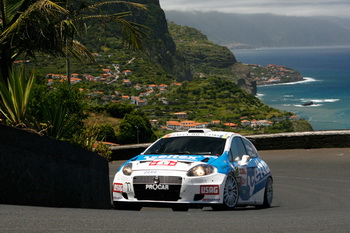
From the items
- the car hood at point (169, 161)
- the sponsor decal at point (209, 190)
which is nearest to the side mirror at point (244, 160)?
the car hood at point (169, 161)

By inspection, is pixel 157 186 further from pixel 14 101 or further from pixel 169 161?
pixel 14 101

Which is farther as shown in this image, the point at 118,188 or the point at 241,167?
the point at 241,167

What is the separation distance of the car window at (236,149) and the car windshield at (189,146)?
200 mm

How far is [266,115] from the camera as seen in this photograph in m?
176

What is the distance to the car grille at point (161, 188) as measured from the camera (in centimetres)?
836

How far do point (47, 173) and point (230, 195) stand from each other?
2.64m

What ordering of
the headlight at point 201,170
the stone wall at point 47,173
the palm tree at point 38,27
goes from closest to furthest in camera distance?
the stone wall at point 47,173
the headlight at point 201,170
the palm tree at point 38,27

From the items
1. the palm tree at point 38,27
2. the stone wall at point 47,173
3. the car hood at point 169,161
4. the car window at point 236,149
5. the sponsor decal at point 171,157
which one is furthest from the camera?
the palm tree at point 38,27

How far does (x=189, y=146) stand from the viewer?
382 inches

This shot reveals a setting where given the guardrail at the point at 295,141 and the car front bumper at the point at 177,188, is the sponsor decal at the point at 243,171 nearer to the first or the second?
the car front bumper at the point at 177,188

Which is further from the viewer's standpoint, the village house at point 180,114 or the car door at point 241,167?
the village house at point 180,114

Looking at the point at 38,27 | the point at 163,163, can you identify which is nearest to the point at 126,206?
the point at 163,163

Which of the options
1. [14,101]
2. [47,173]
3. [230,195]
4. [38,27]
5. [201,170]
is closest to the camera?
[47,173]

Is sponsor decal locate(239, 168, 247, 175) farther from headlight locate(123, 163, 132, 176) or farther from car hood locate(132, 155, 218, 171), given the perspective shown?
headlight locate(123, 163, 132, 176)
